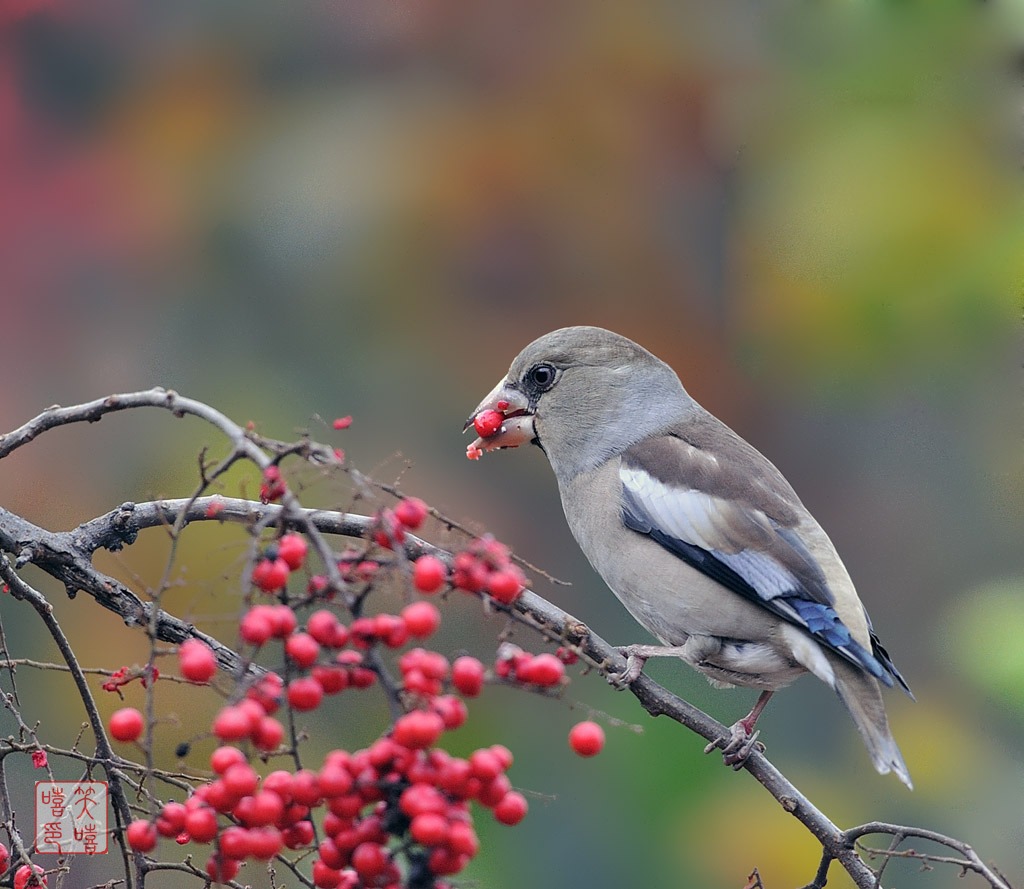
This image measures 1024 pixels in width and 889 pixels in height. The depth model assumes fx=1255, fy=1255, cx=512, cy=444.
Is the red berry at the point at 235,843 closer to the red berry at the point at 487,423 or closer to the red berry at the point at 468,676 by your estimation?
the red berry at the point at 468,676

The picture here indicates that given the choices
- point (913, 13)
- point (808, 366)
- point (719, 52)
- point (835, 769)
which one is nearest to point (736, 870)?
point (835, 769)

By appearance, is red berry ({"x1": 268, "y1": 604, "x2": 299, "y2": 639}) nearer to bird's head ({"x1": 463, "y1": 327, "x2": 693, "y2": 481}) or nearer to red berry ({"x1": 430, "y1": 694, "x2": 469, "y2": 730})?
red berry ({"x1": 430, "y1": 694, "x2": 469, "y2": 730})

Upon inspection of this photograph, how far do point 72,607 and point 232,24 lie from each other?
8.84 feet

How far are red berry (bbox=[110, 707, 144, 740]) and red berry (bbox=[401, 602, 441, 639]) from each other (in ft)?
1.37

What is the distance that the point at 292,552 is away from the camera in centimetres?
148

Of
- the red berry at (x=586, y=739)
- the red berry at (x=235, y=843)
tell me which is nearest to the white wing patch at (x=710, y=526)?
the red berry at (x=586, y=739)

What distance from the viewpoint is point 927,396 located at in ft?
15.6

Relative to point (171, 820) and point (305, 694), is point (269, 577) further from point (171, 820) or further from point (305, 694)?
point (171, 820)

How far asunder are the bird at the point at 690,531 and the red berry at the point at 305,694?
103 centimetres

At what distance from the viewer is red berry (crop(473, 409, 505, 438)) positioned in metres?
3.12

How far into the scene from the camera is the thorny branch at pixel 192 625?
1.50 meters

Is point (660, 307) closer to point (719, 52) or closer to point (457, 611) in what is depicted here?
point (719, 52)

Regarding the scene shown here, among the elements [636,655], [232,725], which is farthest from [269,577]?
[636,655]

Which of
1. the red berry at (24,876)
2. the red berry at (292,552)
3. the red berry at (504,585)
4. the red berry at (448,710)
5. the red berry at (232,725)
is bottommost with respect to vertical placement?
the red berry at (448,710)
